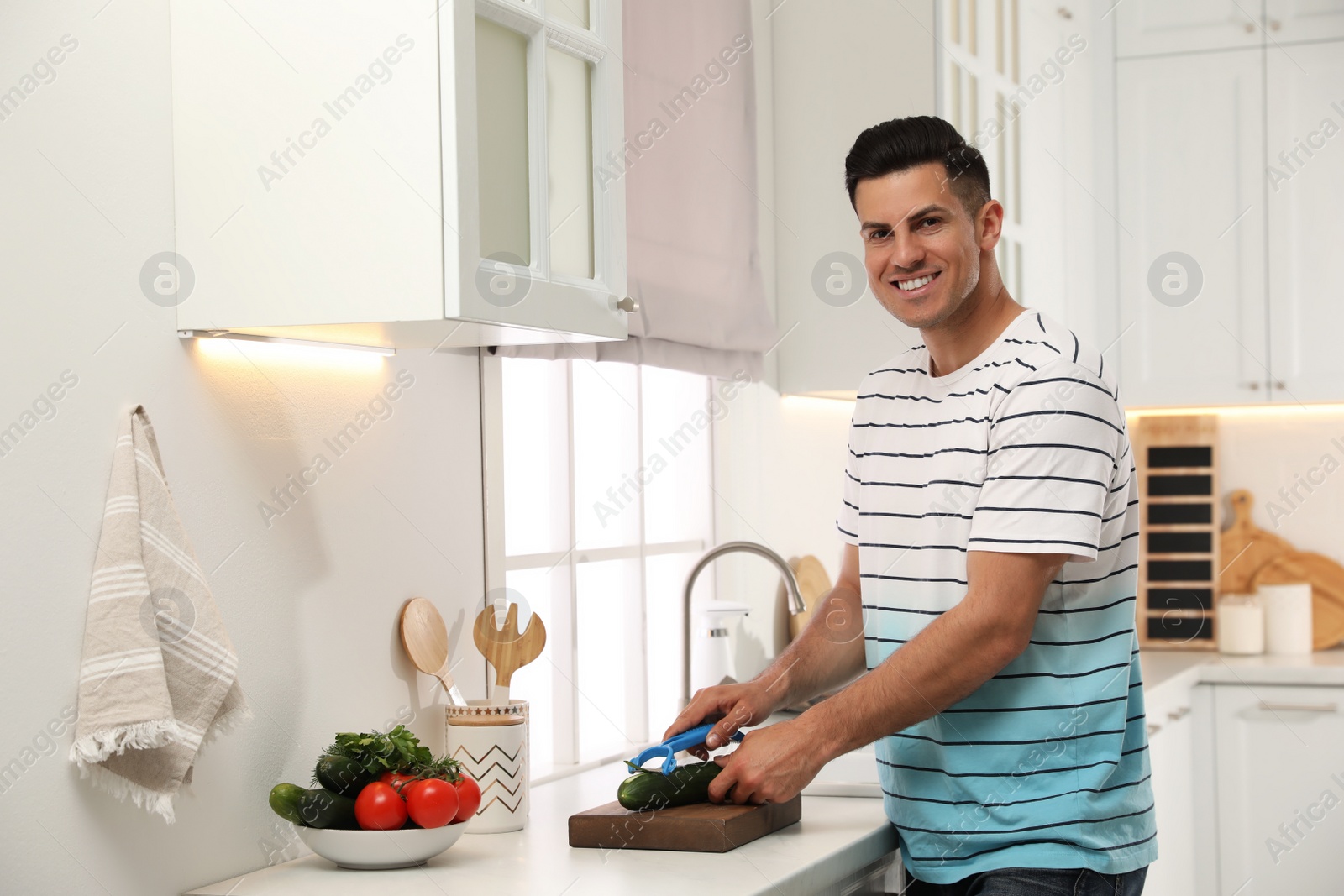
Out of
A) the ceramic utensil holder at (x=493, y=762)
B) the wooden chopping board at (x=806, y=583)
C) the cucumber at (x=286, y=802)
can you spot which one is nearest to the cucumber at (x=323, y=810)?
the cucumber at (x=286, y=802)

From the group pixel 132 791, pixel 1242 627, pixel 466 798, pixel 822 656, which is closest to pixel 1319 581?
pixel 1242 627

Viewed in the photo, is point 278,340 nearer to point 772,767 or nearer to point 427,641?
point 427,641

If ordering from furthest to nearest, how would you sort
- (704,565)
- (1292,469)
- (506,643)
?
(1292,469) → (704,565) → (506,643)

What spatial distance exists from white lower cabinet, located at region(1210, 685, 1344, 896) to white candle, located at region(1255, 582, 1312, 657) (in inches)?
12.5

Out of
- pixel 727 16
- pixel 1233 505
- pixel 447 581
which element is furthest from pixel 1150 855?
pixel 1233 505

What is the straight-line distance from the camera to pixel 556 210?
1527mm

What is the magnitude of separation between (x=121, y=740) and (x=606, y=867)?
1.75 feet

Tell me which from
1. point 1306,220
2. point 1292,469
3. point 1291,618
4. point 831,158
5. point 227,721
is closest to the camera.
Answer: point 227,721

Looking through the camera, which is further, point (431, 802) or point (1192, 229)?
point (1192, 229)

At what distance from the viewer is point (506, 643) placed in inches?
73.9

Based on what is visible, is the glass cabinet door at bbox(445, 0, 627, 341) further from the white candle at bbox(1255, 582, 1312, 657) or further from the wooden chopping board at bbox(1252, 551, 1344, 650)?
the wooden chopping board at bbox(1252, 551, 1344, 650)

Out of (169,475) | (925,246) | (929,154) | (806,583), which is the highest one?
(929,154)

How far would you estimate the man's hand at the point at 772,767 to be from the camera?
152 cm

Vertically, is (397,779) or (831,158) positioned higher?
(831,158)
